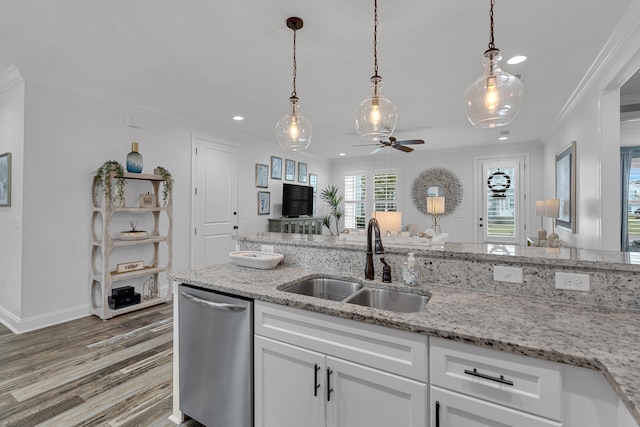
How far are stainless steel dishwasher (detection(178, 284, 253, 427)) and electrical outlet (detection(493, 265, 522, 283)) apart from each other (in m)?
1.22

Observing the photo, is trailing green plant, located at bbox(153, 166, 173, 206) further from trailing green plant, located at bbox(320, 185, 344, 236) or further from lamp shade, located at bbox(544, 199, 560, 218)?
lamp shade, located at bbox(544, 199, 560, 218)

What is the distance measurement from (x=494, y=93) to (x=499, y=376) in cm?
133

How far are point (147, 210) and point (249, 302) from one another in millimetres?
2702

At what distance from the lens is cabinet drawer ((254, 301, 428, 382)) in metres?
1.12

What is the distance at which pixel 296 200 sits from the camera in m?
6.36

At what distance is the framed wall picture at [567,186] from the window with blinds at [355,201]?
3976 millimetres

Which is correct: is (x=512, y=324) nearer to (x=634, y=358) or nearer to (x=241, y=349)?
(x=634, y=358)

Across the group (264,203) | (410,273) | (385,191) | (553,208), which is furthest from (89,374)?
(385,191)

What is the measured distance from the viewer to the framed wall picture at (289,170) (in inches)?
250

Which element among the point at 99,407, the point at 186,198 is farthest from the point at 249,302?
the point at 186,198

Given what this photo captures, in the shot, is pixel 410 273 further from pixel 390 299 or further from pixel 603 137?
pixel 603 137

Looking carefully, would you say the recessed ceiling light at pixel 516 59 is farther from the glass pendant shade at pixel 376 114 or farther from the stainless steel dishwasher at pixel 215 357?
the stainless steel dishwasher at pixel 215 357

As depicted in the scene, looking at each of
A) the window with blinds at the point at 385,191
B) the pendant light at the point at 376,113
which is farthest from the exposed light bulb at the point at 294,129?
the window with blinds at the point at 385,191

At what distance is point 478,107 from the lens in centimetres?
164
